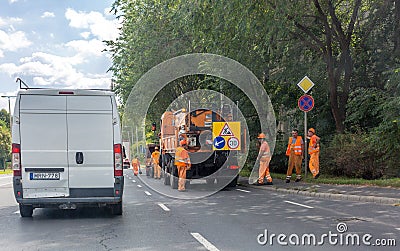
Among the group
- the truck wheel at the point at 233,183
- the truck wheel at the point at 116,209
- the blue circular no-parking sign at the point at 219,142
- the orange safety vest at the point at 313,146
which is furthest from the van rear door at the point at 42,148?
the orange safety vest at the point at 313,146

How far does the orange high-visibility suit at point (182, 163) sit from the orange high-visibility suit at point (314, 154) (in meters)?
4.30

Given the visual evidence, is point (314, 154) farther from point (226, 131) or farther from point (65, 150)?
point (65, 150)

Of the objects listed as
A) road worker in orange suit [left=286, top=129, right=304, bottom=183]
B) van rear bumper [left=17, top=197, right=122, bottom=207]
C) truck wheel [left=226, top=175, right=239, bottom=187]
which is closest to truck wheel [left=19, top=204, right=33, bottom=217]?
van rear bumper [left=17, top=197, right=122, bottom=207]

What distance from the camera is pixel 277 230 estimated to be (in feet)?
29.6

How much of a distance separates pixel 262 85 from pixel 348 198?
11475 mm

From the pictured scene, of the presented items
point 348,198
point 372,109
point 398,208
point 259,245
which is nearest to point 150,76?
point 372,109

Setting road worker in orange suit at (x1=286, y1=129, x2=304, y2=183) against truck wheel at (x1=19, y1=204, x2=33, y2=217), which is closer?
truck wheel at (x1=19, y1=204, x2=33, y2=217)

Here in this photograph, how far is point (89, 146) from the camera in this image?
10.7m

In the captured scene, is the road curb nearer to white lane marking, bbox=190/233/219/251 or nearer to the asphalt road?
the asphalt road

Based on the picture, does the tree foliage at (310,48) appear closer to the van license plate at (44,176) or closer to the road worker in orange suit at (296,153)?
the road worker in orange suit at (296,153)

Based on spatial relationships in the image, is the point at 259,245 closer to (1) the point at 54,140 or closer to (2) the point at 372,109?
(1) the point at 54,140

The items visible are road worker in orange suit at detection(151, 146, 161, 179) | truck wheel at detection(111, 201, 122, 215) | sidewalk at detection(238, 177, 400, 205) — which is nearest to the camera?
truck wheel at detection(111, 201, 122, 215)

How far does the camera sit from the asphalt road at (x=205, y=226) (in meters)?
7.97

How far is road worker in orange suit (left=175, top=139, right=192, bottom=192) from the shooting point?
1805cm
